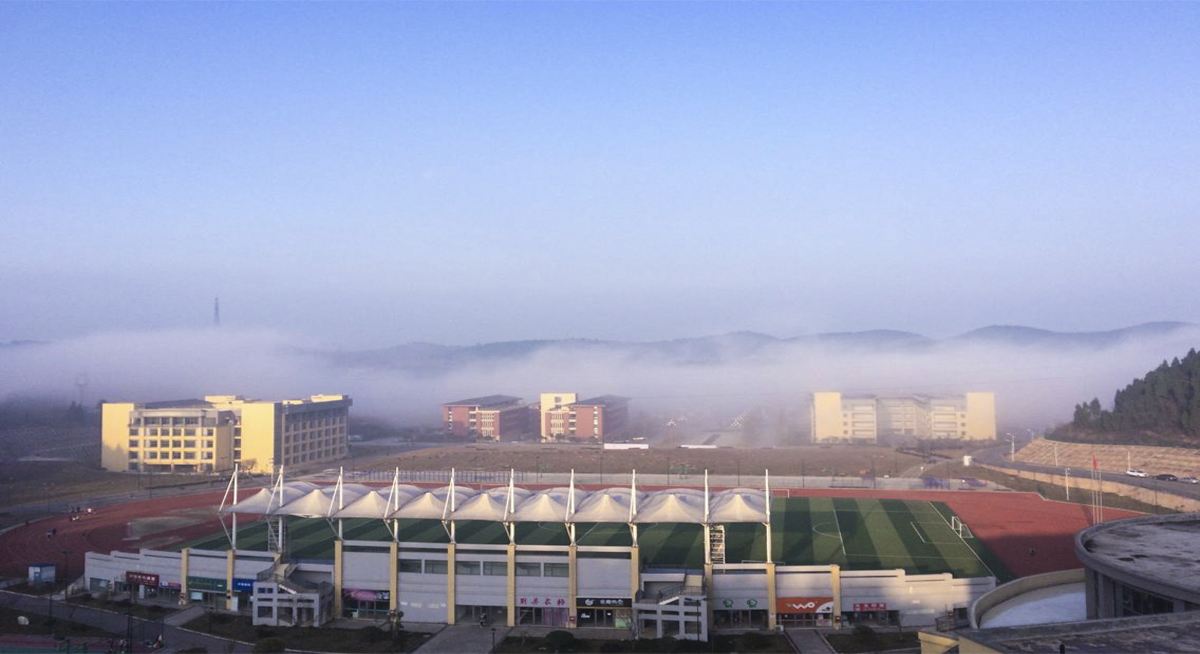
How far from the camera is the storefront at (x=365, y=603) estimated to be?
1042 inches

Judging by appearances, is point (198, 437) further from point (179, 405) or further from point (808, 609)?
point (808, 609)

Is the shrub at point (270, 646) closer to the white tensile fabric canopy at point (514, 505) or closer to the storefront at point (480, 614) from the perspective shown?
the white tensile fabric canopy at point (514, 505)

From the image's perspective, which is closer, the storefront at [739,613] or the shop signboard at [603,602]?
the storefront at [739,613]

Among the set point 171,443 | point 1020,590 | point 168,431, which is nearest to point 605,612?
point 1020,590

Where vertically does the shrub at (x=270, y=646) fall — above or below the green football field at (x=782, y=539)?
below

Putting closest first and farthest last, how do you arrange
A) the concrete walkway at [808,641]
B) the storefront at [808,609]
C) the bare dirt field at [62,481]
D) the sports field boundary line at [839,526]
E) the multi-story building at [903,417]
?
the concrete walkway at [808,641]
the storefront at [808,609]
the sports field boundary line at [839,526]
the bare dirt field at [62,481]
the multi-story building at [903,417]

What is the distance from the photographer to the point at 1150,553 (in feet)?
55.1

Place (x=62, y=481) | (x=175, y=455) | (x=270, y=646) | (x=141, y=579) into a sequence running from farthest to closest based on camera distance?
(x=175, y=455)
(x=62, y=481)
(x=141, y=579)
(x=270, y=646)

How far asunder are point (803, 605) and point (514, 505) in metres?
9.14

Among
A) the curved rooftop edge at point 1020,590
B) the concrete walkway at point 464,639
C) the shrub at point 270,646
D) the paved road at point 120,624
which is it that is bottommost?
the paved road at point 120,624

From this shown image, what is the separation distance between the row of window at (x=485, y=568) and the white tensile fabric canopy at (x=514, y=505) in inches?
51.1

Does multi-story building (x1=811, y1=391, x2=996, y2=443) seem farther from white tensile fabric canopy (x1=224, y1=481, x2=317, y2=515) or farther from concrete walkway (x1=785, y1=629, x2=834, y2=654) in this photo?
white tensile fabric canopy (x1=224, y1=481, x2=317, y2=515)

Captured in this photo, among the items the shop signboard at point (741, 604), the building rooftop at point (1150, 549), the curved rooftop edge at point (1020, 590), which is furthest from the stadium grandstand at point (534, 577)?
the building rooftop at point (1150, 549)

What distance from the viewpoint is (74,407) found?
10831cm
